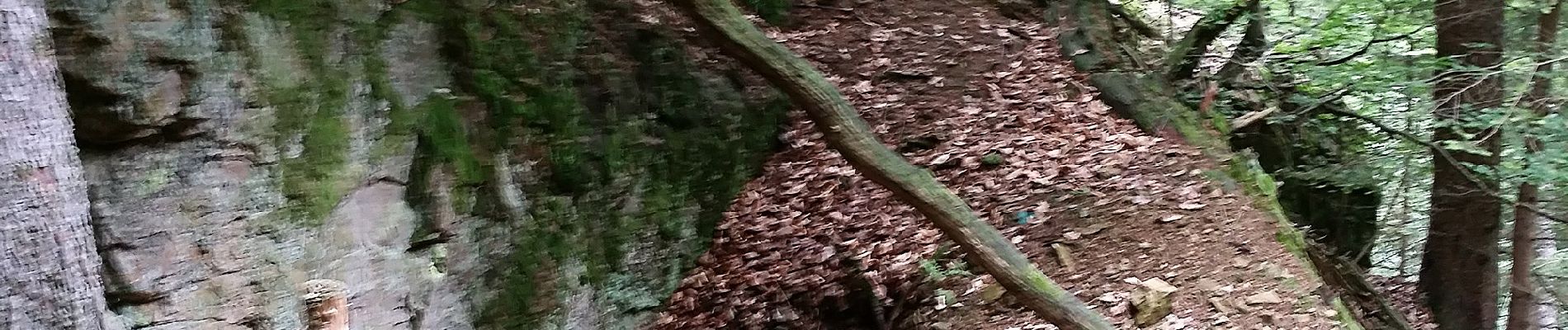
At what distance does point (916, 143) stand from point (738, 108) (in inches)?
44.4

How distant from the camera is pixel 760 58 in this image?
419cm

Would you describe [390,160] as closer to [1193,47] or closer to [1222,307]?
[1222,307]

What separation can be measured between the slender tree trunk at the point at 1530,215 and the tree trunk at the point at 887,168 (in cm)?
285

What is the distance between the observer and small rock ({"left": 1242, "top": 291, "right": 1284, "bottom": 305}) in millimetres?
4339

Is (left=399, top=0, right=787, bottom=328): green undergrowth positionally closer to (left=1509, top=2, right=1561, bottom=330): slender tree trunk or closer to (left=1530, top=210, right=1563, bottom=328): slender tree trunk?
(left=1509, top=2, right=1561, bottom=330): slender tree trunk

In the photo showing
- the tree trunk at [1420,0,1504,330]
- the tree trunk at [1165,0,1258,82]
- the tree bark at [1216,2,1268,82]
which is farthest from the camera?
the tree trunk at [1165,0,1258,82]

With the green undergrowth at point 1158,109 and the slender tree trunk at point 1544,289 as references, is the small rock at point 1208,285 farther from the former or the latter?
the slender tree trunk at point 1544,289

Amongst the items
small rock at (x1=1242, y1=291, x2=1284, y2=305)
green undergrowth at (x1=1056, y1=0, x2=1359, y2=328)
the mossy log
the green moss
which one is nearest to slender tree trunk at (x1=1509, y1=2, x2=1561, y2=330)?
the mossy log

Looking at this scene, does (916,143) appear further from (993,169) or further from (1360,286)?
(1360,286)

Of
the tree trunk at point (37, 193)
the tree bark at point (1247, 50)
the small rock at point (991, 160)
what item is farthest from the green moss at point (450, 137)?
the tree bark at point (1247, 50)

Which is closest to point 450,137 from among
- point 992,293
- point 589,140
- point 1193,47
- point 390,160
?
point 390,160

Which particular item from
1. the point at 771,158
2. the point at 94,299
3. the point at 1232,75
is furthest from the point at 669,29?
the point at 1232,75

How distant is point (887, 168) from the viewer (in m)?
3.96

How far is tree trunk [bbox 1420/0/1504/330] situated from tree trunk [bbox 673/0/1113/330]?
270cm
